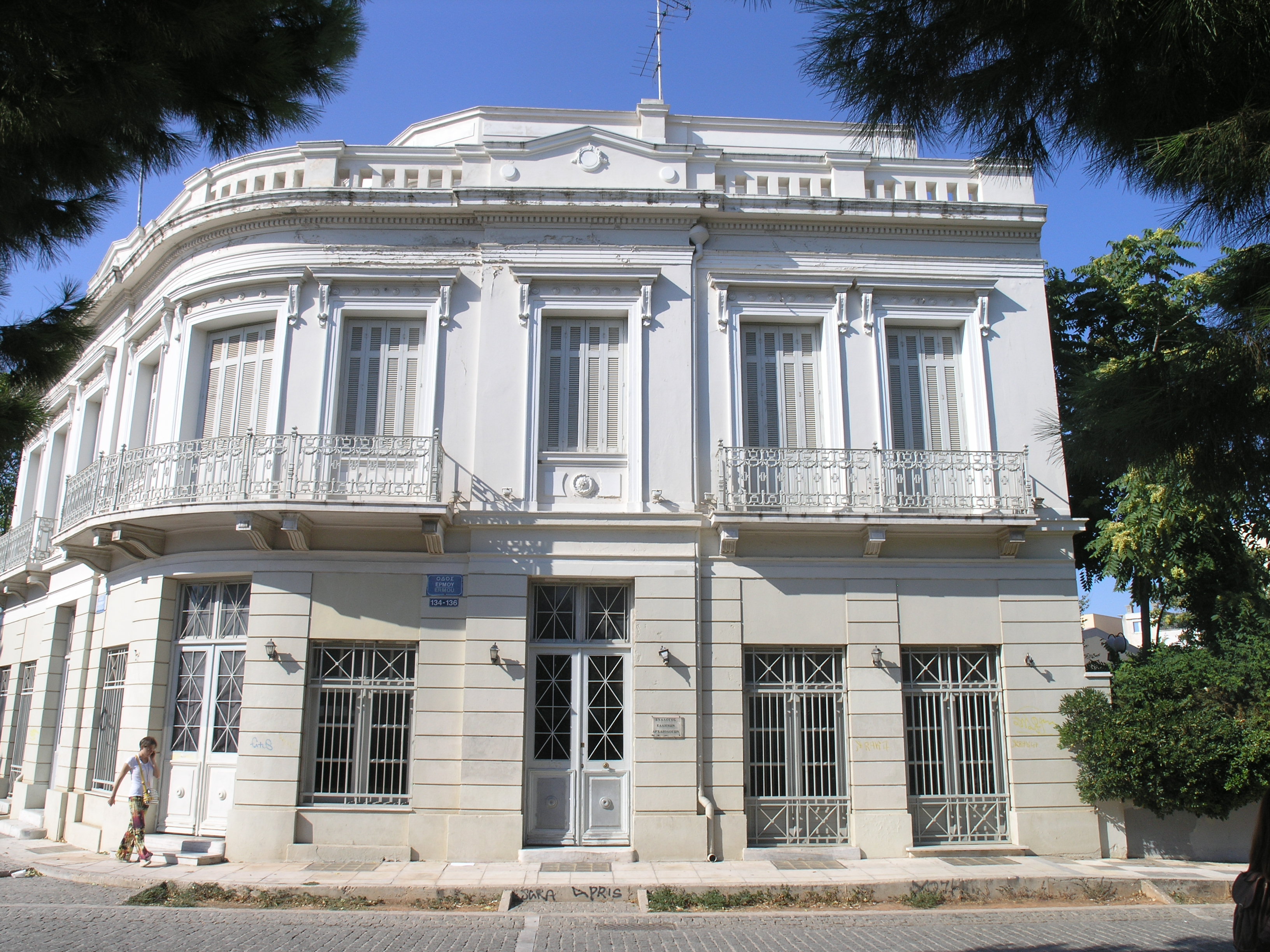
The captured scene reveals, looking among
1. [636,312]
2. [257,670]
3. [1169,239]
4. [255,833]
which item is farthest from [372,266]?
[1169,239]

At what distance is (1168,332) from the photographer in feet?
18.9

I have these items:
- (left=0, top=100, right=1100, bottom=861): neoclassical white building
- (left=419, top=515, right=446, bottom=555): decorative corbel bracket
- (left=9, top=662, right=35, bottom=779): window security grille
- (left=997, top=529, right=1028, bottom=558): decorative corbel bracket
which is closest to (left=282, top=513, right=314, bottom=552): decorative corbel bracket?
(left=0, top=100, right=1100, bottom=861): neoclassical white building

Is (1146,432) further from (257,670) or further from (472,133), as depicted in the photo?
(472,133)

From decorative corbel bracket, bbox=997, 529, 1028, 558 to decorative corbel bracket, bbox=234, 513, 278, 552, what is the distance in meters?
9.25

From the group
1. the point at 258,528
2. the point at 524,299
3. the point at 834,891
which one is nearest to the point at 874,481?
the point at 834,891

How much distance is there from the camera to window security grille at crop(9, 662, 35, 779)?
55.0 ft

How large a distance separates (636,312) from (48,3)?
8.31 meters

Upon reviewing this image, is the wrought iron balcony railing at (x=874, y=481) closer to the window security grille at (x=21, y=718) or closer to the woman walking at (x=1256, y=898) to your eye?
the woman walking at (x=1256, y=898)

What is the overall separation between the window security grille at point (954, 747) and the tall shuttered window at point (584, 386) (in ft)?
16.3

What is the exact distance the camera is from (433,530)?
1152 centimetres

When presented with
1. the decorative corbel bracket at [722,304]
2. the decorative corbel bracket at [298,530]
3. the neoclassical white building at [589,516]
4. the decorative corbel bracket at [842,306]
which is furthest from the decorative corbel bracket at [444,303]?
the decorative corbel bracket at [842,306]

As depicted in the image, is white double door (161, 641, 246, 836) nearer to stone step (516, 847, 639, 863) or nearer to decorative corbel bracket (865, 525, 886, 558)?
stone step (516, 847, 639, 863)

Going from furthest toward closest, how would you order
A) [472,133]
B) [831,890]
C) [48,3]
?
[472,133]
[831,890]
[48,3]

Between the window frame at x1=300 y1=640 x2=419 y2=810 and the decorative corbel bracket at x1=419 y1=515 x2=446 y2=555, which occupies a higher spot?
the decorative corbel bracket at x1=419 y1=515 x2=446 y2=555
